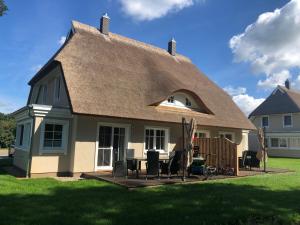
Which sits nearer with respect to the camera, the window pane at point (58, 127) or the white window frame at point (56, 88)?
the window pane at point (58, 127)

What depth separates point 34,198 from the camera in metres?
7.79

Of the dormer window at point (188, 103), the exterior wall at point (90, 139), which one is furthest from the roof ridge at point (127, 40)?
the exterior wall at point (90, 139)

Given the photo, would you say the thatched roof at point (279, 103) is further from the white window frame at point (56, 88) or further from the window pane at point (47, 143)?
the window pane at point (47, 143)

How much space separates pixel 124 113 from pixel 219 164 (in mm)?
5226

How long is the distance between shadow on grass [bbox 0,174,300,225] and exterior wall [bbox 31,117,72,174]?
8.49 ft

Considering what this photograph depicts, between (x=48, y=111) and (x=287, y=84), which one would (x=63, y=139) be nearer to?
(x=48, y=111)

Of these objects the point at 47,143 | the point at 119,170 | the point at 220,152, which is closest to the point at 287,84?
the point at 220,152

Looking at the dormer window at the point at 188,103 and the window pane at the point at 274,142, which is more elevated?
the dormer window at the point at 188,103

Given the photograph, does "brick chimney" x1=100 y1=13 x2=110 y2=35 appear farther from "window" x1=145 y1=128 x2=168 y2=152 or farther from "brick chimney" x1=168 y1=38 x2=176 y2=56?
"window" x1=145 y1=128 x2=168 y2=152

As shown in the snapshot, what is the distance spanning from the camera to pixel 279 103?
38.7 metres

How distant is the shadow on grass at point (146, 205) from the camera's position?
20.1 ft

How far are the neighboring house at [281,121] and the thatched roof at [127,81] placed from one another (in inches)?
675

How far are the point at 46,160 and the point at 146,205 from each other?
22.3 ft

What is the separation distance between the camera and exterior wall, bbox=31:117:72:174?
12281mm
